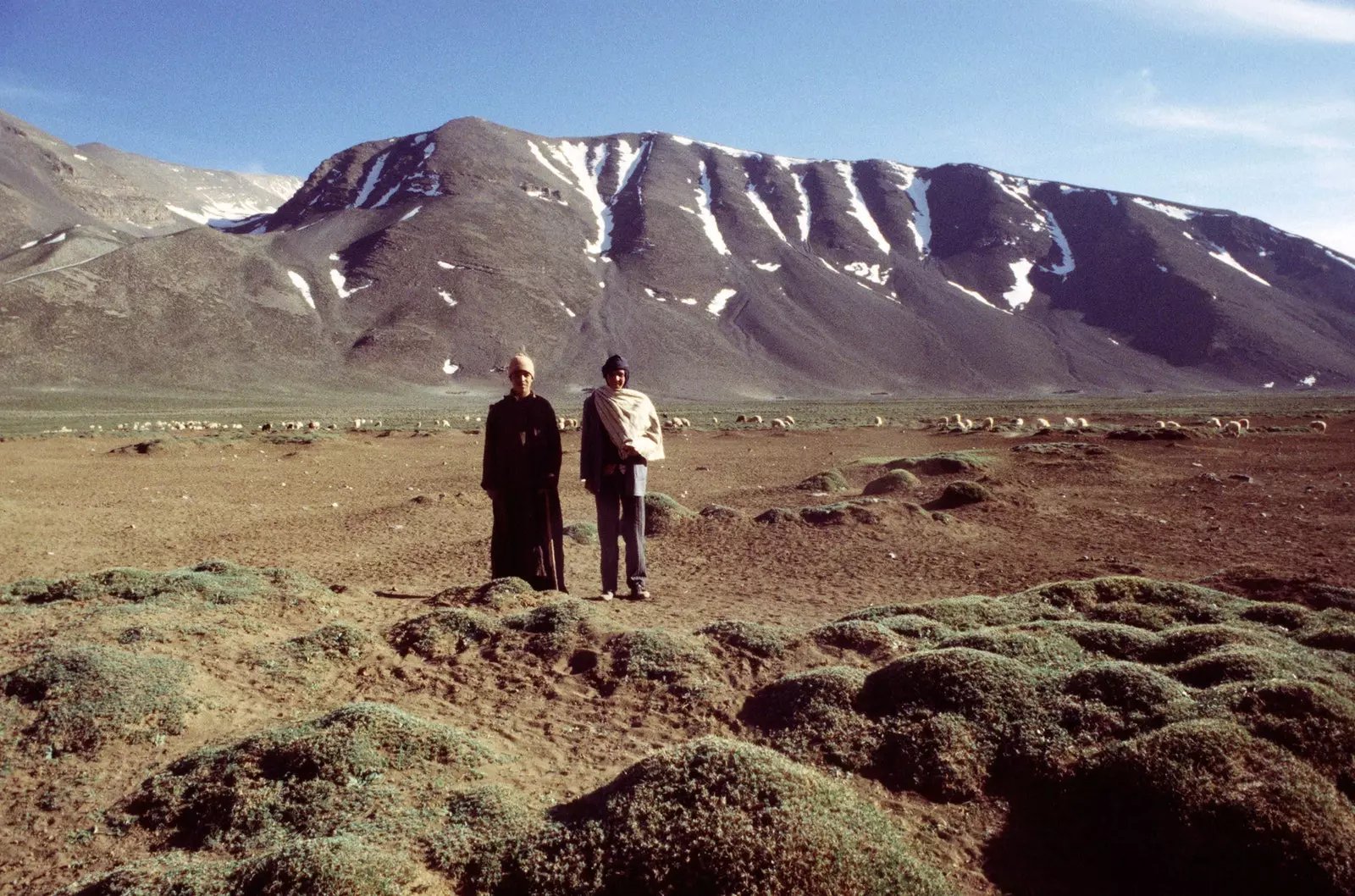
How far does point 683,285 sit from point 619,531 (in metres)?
114

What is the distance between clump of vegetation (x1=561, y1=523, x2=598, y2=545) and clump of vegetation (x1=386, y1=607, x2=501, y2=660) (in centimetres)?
548

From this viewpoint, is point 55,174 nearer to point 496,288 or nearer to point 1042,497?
point 496,288

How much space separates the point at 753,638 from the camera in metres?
5.54

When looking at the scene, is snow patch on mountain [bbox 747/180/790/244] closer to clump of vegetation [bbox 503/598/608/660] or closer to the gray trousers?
the gray trousers

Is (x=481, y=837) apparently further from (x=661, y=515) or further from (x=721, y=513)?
(x=721, y=513)

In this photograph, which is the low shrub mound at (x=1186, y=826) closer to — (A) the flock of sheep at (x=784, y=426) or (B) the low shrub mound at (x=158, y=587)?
(B) the low shrub mound at (x=158, y=587)

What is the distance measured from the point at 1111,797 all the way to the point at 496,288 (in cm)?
11081

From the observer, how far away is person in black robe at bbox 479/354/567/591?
24.2 ft

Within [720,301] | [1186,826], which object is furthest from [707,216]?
[1186,826]

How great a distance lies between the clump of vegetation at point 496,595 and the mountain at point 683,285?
8313 centimetres

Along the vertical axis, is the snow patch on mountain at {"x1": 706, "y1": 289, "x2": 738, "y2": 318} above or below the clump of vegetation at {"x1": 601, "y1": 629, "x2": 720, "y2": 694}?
above

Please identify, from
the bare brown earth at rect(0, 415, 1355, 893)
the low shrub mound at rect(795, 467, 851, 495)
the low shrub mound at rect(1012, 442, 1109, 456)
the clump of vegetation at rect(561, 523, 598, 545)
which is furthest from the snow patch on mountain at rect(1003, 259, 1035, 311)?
the clump of vegetation at rect(561, 523, 598, 545)

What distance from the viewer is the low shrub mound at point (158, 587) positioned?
263 inches

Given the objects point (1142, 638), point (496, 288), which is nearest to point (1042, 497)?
point (1142, 638)
